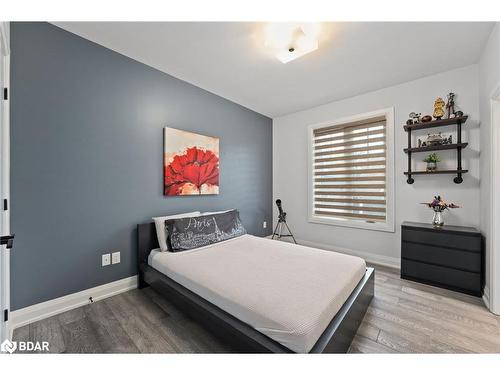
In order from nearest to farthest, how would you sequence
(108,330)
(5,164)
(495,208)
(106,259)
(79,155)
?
(5,164) → (108,330) → (495,208) → (79,155) → (106,259)

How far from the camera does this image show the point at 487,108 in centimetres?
208

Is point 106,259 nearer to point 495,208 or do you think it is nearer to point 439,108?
point 495,208

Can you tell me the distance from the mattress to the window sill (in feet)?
4.65

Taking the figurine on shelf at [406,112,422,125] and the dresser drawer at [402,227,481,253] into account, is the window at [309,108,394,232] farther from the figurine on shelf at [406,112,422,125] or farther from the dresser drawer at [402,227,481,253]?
the dresser drawer at [402,227,481,253]

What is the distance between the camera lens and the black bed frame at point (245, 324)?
120 cm

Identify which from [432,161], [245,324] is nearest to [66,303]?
[245,324]

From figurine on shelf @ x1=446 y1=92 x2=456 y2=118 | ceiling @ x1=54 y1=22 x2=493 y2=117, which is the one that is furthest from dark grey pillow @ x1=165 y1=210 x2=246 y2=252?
figurine on shelf @ x1=446 y1=92 x2=456 y2=118

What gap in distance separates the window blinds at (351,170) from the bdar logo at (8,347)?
3.80 meters

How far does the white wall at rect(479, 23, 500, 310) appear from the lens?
1.84 metres

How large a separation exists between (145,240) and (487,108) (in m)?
3.84

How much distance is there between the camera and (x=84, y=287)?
79.7 inches
